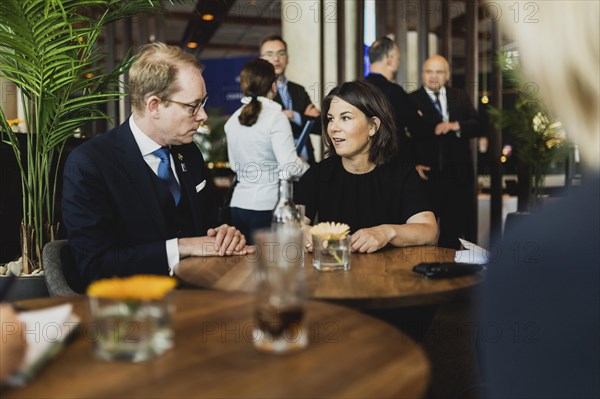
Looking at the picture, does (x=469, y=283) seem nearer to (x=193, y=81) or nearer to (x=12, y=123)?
(x=193, y=81)

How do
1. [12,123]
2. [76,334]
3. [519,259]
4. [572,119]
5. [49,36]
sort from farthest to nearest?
[12,123] → [49,36] → [76,334] → [519,259] → [572,119]

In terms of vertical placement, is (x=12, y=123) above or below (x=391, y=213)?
above

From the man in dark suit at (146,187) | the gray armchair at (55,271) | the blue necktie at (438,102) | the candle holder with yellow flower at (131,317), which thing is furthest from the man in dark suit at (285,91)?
the candle holder with yellow flower at (131,317)

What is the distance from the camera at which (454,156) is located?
4.65 m

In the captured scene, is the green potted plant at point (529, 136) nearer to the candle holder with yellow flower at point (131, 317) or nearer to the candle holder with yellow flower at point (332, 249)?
the candle holder with yellow flower at point (332, 249)

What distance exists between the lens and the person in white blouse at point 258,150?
345cm

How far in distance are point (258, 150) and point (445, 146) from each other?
1798mm

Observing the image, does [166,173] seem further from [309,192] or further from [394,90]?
[394,90]

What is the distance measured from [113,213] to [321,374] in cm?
139

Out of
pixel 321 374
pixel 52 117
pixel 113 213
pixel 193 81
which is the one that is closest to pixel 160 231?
pixel 113 213

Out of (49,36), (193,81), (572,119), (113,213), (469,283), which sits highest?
(49,36)

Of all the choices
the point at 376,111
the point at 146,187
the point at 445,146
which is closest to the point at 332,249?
the point at 146,187

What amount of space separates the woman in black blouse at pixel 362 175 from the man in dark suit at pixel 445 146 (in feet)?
5.65

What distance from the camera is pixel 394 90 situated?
4.12 m
